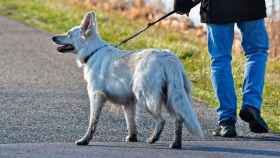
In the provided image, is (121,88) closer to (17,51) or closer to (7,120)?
(7,120)

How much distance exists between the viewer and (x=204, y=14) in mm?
9516

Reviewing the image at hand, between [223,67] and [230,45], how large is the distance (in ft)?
0.70

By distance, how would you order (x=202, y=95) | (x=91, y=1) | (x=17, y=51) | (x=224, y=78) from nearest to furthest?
(x=224, y=78)
(x=202, y=95)
(x=17, y=51)
(x=91, y=1)

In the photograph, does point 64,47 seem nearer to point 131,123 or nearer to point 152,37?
point 131,123

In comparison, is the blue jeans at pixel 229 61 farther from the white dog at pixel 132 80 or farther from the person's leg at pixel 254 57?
the white dog at pixel 132 80

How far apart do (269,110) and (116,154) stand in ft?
10.5

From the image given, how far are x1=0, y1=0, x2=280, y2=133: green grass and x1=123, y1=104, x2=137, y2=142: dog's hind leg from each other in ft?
4.65

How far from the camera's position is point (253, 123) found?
30.9 ft

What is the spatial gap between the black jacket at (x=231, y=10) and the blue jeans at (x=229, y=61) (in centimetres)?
Result: 6

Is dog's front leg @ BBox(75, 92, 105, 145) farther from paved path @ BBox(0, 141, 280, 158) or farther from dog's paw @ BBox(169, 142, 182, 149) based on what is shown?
dog's paw @ BBox(169, 142, 182, 149)

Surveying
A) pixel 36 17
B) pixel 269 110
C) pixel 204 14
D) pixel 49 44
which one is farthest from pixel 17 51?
pixel 204 14

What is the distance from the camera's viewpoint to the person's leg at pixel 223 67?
31.0 ft

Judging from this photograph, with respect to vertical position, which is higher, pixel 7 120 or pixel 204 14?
pixel 204 14

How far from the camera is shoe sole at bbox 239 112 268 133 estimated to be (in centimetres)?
941
